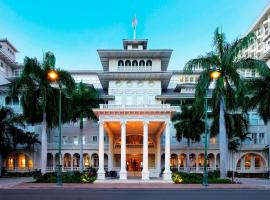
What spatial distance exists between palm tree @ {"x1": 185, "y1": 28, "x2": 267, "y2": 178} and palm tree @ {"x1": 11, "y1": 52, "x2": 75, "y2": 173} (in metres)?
15.4

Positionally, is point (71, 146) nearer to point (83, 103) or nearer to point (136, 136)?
point (136, 136)

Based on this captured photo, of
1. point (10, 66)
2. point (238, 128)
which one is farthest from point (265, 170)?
point (10, 66)

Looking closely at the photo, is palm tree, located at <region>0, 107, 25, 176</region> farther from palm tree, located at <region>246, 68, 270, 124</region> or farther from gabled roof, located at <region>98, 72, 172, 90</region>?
palm tree, located at <region>246, 68, 270, 124</region>

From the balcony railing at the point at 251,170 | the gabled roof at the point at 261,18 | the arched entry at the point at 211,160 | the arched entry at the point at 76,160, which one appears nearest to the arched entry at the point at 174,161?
the arched entry at the point at 211,160

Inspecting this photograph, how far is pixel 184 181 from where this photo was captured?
3372 centimetres

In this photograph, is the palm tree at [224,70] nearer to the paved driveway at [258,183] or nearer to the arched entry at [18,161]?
the paved driveway at [258,183]

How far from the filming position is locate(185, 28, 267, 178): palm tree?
33781 mm

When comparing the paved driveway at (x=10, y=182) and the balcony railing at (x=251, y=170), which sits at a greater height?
the paved driveway at (x=10, y=182)

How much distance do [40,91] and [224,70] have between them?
21.1 metres

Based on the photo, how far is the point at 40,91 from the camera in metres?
37.9

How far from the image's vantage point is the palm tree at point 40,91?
37.0m

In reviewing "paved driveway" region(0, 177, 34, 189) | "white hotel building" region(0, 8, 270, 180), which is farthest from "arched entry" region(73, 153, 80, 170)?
"paved driveway" region(0, 177, 34, 189)

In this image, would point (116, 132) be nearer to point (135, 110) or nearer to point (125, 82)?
point (125, 82)

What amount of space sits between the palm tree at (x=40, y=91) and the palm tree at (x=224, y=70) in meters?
15.4
